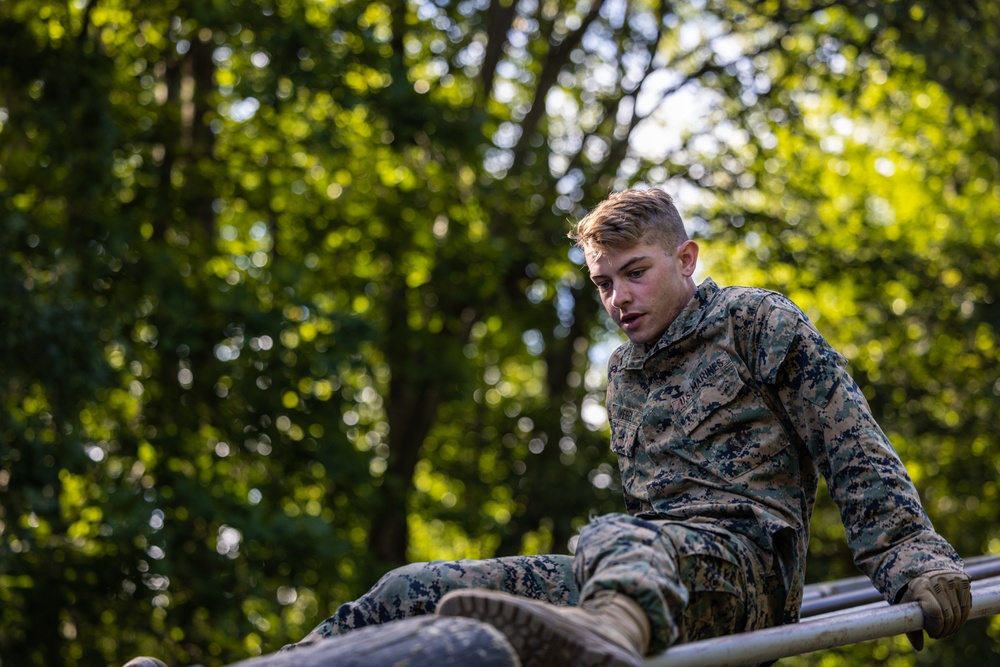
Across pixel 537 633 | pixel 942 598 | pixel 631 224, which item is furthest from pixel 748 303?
pixel 537 633

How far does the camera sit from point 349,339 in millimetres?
9438

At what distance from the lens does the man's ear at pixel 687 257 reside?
321 cm

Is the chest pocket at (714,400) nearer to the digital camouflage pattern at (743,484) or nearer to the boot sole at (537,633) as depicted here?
the digital camouflage pattern at (743,484)

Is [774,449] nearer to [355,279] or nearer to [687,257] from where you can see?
[687,257]

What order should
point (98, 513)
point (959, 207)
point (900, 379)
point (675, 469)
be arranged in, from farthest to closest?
point (959, 207) → point (900, 379) → point (98, 513) → point (675, 469)

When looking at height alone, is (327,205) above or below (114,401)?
above

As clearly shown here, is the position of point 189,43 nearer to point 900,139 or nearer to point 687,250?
point 687,250

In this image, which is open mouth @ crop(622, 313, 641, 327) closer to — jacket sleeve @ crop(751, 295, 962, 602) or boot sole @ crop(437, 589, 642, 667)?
jacket sleeve @ crop(751, 295, 962, 602)

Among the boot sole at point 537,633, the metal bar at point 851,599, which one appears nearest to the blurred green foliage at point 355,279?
the metal bar at point 851,599

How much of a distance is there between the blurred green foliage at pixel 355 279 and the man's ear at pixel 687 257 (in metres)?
5.86

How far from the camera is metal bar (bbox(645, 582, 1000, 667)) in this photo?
2.29 metres

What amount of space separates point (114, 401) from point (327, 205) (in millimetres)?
2537

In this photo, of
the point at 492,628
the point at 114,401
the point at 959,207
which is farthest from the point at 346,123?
the point at 959,207

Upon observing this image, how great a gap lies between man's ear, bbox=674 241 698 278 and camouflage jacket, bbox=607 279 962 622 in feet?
0.37
